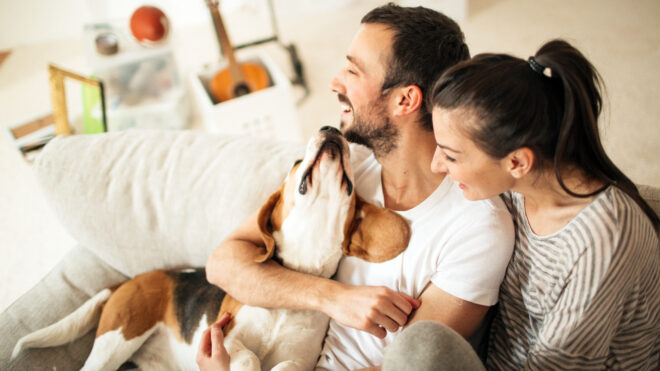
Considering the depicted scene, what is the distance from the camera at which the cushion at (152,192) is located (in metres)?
1.61

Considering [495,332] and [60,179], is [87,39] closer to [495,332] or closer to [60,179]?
[60,179]

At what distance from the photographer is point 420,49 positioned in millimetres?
1250

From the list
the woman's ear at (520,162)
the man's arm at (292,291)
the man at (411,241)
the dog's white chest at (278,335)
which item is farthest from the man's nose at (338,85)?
the dog's white chest at (278,335)

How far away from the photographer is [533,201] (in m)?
1.09

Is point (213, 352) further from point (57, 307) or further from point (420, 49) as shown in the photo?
point (420, 49)

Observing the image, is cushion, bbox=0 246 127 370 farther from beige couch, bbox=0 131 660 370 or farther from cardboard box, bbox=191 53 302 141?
cardboard box, bbox=191 53 302 141

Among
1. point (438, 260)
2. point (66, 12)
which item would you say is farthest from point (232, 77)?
point (66, 12)

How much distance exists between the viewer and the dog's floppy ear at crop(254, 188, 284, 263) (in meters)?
1.34

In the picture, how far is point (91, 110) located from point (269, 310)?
2119 millimetres

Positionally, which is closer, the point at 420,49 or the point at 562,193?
the point at 562,193

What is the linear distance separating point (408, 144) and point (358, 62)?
11.5 inches

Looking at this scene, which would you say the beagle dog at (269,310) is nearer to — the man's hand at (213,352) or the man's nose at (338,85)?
the man's hand at (213,352)

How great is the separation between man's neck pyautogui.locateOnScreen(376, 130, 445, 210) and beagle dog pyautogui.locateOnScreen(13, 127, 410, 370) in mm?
105

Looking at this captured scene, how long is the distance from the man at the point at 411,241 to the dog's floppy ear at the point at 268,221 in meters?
0.04
